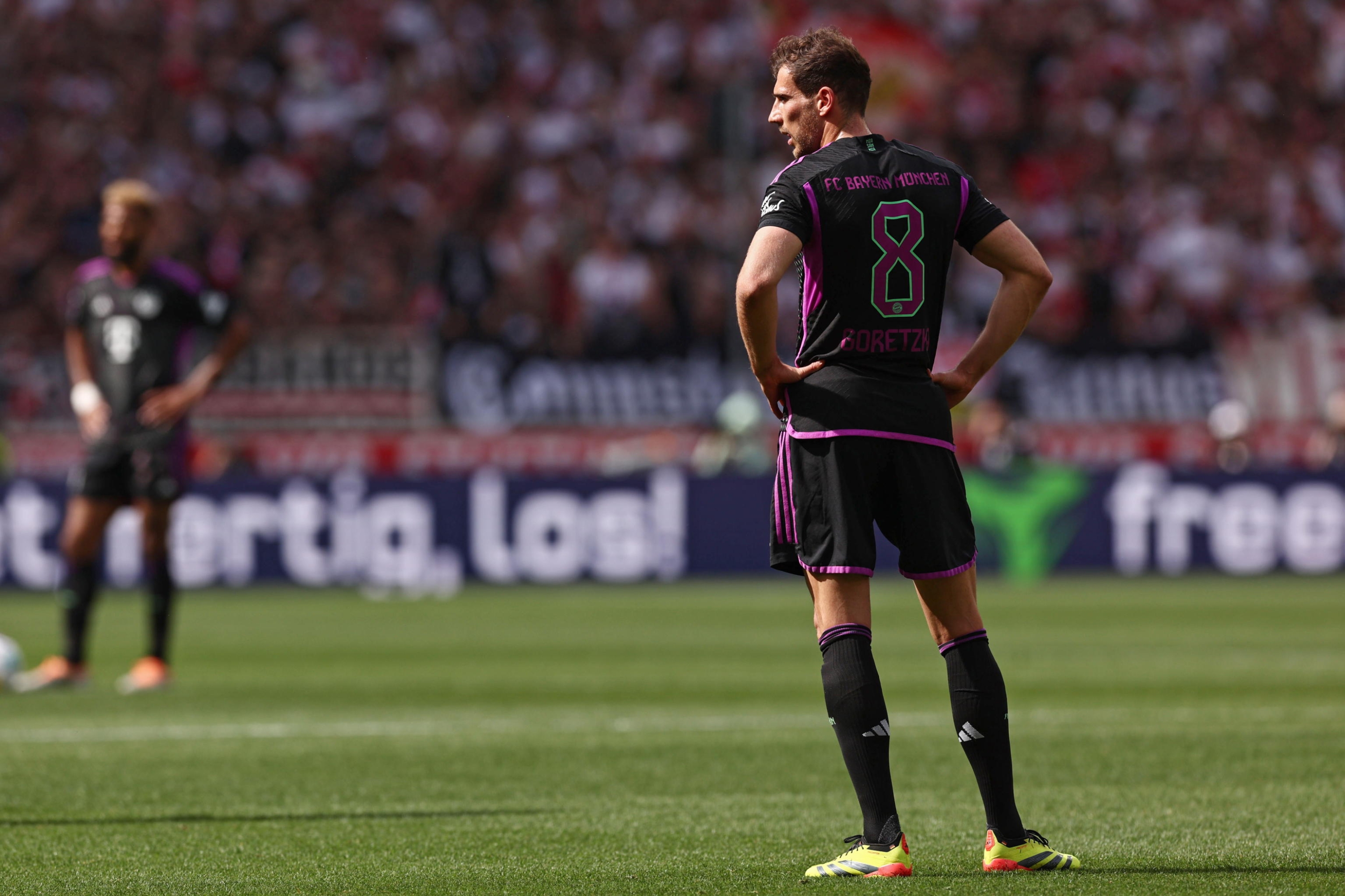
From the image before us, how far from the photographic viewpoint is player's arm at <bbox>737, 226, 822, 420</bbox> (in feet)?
15.0

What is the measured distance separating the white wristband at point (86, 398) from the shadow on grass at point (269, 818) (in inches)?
158

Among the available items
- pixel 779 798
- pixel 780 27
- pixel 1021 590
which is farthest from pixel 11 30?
pixel 779 798

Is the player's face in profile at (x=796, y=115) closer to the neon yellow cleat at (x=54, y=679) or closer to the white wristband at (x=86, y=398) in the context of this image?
the white wristband at (x=86, y=398)

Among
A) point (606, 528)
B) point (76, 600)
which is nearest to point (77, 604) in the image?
point (76, 600)

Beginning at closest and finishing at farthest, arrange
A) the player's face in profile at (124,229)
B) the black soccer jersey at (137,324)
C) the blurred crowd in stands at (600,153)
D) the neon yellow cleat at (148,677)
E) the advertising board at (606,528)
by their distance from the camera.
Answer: the player's face in profile at (124,229), the black soccer jersey at (137,324), the neon yellow cleat at (148,677), the advertising board at (606,528), the blurred crowd in stands at (600,153)

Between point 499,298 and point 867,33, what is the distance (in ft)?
23.4

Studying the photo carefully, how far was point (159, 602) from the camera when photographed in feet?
33.0

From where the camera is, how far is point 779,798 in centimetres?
634

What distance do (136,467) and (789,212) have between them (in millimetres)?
6003

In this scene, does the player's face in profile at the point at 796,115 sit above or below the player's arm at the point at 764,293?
above

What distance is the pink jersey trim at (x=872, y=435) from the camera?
4.77 m

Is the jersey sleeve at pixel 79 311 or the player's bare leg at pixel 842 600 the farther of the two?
the jersey sleeve at pixel 79 311

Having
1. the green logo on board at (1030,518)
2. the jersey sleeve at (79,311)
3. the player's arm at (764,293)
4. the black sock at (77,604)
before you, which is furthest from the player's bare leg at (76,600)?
→ the green logo on board at (1030,518)

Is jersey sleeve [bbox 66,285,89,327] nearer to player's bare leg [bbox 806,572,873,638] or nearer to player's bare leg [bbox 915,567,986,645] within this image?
player's bare leg [bbox 806,572,873,638]
